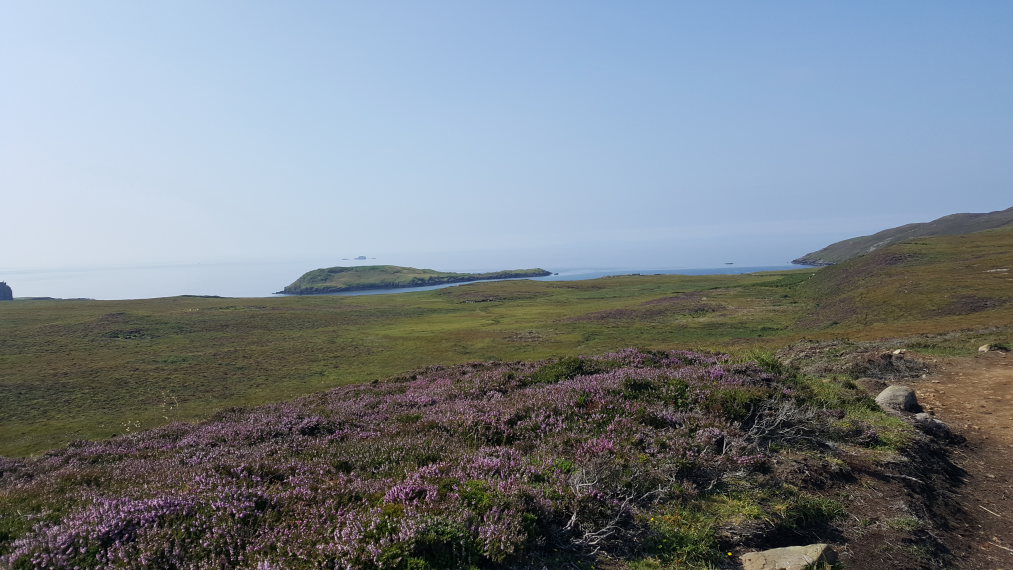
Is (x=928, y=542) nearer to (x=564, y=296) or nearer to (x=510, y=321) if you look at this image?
(x=510, y=321)

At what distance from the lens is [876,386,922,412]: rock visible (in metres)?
13.8

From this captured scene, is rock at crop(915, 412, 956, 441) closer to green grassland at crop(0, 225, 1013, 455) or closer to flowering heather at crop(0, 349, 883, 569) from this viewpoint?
flowering heather at crop(0, 349, 883, 569)

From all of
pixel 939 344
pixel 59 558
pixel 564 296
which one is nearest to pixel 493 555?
pixel 59 558

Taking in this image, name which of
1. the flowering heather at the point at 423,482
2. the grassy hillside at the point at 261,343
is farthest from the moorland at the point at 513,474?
the grassy hillside at the point at 261,343

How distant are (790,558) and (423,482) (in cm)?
470

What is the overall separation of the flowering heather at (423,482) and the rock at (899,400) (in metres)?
4.03

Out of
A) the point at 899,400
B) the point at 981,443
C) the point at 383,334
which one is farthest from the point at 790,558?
the point at 383,334

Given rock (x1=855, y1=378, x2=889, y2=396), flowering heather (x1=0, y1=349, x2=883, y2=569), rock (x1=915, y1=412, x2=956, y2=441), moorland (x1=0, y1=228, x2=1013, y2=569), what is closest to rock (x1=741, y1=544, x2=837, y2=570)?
moorland (x1=0, y1=228, x2=1013, y2=569)

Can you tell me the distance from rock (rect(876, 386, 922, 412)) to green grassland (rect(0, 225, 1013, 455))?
14.4 meters

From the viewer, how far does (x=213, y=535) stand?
18.3 feet

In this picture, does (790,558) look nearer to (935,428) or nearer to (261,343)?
(935,428)

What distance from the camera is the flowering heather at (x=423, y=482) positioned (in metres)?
5.33

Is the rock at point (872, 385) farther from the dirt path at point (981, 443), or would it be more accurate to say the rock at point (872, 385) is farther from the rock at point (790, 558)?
the rock at point (790, 558)

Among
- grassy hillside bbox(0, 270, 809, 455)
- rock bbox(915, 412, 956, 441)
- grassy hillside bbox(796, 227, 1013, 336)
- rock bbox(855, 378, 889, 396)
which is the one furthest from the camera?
grassy hillside bbox(796, 227, 1013, 336)
